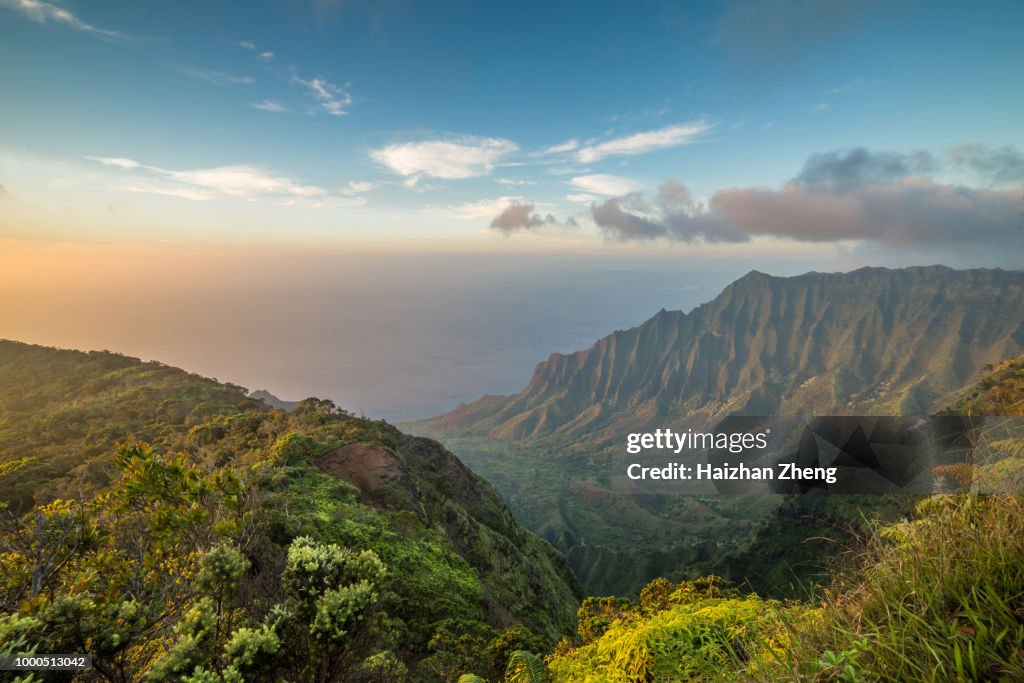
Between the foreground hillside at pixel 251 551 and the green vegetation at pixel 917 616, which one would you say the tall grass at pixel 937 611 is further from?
the foreground hillside at pixel 251 551

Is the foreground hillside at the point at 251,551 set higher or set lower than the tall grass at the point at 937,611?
lower

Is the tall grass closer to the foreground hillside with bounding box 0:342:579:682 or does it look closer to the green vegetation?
the green vegetation

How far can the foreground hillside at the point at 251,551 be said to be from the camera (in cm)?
554

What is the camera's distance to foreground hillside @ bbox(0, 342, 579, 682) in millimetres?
5539

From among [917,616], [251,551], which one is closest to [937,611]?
[917,616]

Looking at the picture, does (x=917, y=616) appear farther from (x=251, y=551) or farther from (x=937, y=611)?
(x=251, y=551)

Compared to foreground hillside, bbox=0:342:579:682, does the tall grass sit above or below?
above

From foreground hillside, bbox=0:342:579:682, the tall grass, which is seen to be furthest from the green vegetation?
foreground hillside, bbox=0:342:579:682

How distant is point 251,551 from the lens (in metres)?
8.99

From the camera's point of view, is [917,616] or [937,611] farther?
[937,611]

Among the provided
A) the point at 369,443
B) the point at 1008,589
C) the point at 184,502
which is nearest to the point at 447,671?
the point at 184,502

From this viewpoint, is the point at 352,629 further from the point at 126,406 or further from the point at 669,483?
the point at 669,483

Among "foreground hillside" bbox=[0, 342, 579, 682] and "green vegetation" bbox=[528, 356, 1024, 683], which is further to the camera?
"foreground hillside" bbox=[0, 342, 579, 682]

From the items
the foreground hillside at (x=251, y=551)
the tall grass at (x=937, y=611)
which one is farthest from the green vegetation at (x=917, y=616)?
the foreground hillside at (x=251, y=551)
